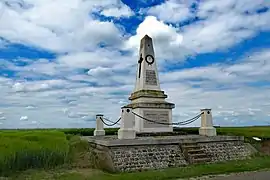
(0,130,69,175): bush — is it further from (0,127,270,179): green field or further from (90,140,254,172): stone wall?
(90,140,254,172): stone wall

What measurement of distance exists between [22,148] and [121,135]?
380cm

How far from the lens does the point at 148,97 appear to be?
15.2m

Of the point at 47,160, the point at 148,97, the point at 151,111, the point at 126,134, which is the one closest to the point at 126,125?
the point at 126,134

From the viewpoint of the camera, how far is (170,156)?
417 inches

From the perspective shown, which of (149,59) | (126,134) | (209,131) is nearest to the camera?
(126,134)

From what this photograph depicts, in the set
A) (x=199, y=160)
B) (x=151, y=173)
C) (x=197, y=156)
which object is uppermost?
(x=197, y=156)

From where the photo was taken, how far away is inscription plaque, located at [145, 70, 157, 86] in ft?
51.8

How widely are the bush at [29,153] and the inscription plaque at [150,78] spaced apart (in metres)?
6.63

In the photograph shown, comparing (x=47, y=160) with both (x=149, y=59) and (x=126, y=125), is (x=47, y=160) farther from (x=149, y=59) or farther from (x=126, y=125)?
(x=149, y=59)

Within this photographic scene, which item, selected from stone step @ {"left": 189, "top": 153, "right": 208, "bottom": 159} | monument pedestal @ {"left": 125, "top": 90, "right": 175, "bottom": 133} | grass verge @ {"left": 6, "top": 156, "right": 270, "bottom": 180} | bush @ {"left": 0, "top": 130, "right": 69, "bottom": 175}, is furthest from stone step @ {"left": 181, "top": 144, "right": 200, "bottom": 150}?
bush @ {"left": 0, "top": 130, "right": 69, "bottom": 175}

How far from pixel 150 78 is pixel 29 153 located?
832 centimetres

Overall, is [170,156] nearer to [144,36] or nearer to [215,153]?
[215,153]

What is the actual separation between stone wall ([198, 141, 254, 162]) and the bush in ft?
18.7

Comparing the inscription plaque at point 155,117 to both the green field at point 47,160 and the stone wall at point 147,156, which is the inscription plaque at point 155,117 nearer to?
the stone wall at point 147,156
